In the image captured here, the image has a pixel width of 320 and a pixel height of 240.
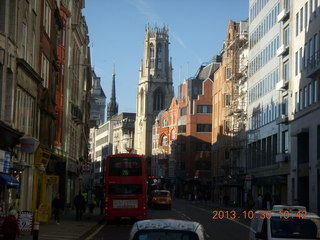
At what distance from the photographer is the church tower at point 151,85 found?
187 meters

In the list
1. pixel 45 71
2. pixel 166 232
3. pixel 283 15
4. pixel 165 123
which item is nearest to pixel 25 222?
pixel 166 232

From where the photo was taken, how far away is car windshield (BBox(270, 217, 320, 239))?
1512 cm

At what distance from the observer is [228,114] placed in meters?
85.4

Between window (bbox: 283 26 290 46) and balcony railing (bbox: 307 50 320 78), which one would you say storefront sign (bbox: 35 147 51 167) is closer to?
balcony railing (bbox: 307 50 320 78)

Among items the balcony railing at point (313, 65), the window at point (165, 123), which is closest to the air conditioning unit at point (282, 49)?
the balcony railing at point (313, 65)

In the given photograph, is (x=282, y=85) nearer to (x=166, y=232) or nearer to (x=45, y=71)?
(x=45, y=71)

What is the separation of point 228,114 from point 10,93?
60161 millimetres

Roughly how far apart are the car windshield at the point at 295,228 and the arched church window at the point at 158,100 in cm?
17410

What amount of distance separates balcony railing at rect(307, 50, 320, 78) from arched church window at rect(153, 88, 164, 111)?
459 feet

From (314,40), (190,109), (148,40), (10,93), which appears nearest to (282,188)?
(314,40)

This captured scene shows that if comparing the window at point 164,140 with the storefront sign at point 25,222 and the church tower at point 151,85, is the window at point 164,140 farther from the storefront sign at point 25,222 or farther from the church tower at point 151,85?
the storefront sign at point 25,222

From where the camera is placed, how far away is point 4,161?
86.0ft

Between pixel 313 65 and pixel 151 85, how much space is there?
5592 inches

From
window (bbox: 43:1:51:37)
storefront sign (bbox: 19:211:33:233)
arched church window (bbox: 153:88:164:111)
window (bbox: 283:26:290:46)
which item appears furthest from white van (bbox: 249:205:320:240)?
arched church window (bbox: 153:88:164:111)
